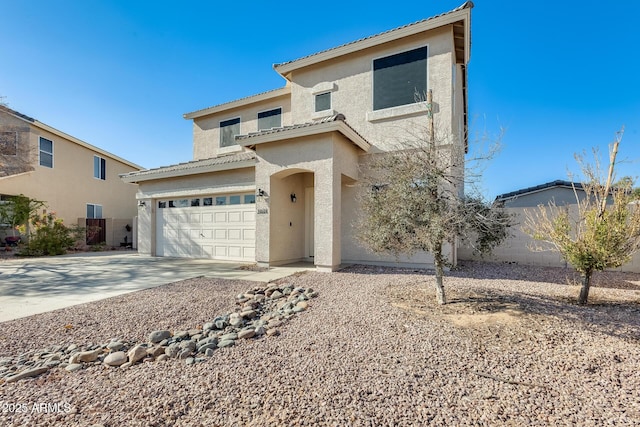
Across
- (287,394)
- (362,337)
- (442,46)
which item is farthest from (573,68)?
(287,394)

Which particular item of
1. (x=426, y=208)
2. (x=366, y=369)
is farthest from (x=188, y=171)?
(x=366, y=369)

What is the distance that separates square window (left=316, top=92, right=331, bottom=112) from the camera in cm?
1152

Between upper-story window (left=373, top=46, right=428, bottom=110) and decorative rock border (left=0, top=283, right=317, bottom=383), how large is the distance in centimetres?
825

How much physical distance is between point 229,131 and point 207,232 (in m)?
5.93

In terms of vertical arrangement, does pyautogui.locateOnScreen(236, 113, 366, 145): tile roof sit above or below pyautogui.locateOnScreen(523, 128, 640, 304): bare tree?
above

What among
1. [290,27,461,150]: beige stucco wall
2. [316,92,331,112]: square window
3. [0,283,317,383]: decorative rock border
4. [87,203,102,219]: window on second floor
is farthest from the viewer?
[87,203,102,219]: window on second floor

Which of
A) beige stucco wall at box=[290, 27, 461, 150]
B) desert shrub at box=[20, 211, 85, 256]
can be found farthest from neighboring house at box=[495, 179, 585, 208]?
desert shrub at box=[20, 211, 85, 256]

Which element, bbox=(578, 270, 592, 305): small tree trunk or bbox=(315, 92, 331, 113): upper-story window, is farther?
bbox=(315, 92, 331, 113): upper-story window

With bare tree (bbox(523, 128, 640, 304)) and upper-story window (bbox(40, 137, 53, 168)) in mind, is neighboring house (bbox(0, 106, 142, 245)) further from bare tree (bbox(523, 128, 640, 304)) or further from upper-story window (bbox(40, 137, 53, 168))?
bare tree (bbox(523, 128, 640, 304))

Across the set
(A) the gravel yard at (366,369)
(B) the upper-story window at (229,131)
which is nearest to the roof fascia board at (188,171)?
(B) the upper-story window at (229,131)

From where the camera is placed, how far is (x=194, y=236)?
1267 cm

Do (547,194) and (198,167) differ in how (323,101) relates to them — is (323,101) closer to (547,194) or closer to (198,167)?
(198,167)

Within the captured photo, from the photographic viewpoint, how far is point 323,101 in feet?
38.2

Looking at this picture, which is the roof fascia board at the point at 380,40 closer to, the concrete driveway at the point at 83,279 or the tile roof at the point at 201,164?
the tile roof at the point at 201,164
